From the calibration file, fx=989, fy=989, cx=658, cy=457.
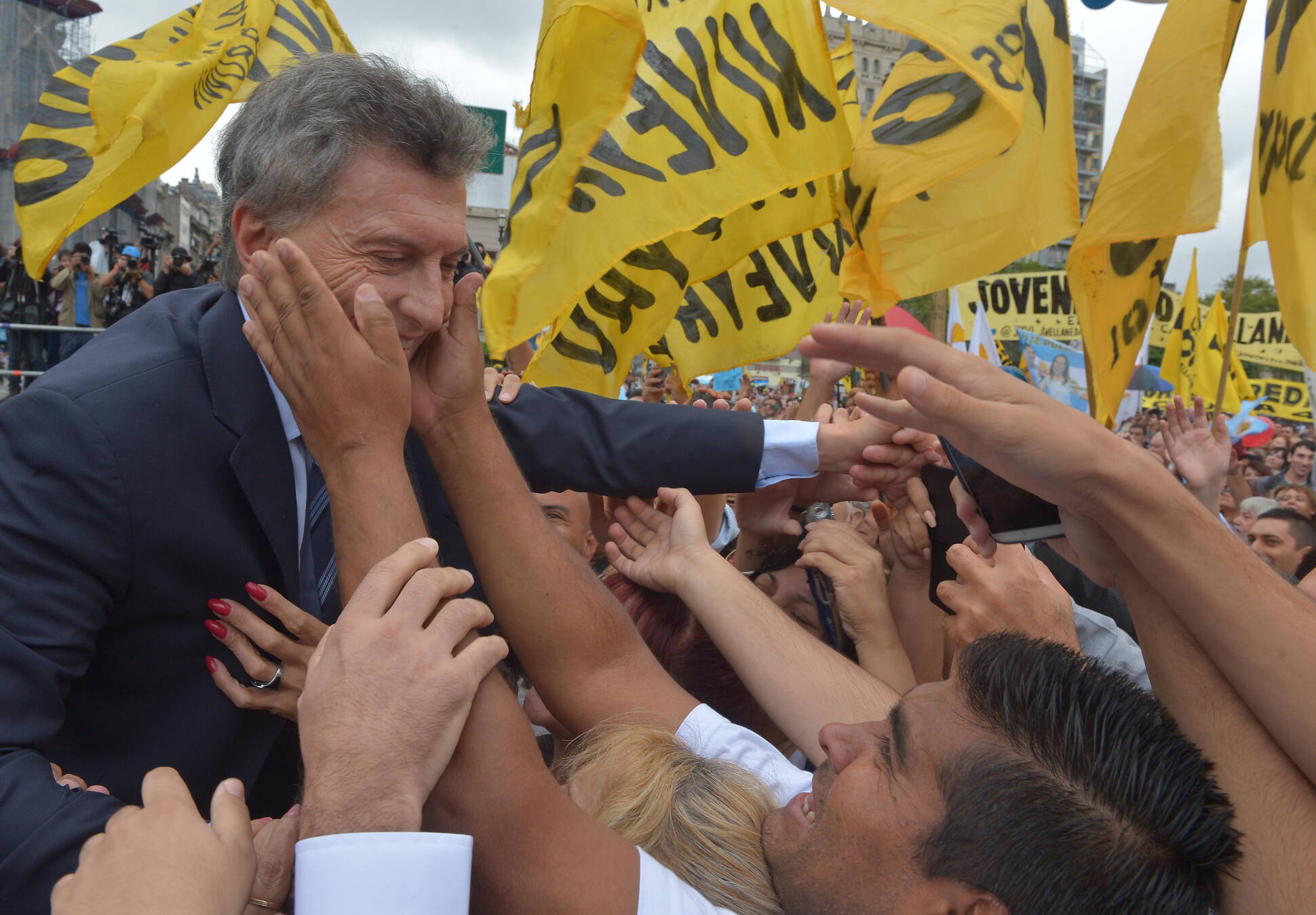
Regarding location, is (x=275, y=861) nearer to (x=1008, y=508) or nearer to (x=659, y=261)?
(x=1008, y=508)

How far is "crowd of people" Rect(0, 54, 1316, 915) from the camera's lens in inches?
46.1

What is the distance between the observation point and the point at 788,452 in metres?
2.54

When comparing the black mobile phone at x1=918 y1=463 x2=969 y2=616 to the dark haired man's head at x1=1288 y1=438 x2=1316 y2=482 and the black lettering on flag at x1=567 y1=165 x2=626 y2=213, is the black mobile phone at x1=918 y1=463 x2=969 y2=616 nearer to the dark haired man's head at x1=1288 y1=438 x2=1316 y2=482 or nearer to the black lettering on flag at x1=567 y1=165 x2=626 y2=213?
the black lettering on flag at x1=567 y1=165 x2=626 y2=213

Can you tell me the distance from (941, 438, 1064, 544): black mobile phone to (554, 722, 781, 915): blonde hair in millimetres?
601

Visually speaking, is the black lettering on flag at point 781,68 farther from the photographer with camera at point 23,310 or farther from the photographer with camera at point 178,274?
the photographer with camera at point 178,274

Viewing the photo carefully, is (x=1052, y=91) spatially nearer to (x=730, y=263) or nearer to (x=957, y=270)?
(x=957, y=270)

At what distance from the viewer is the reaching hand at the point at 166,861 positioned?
1073 millimetres

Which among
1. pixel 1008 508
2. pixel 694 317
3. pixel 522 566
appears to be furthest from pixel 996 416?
pixel 694 317

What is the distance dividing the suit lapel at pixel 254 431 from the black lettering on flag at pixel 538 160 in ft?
4.73

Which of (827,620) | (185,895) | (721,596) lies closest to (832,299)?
(827,620)

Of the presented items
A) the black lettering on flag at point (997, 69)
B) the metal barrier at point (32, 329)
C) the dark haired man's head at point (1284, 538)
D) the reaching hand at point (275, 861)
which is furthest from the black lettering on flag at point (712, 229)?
the metal barrier at point (32, 329)

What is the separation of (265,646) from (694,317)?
305 centimetres

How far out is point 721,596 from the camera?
2104mm

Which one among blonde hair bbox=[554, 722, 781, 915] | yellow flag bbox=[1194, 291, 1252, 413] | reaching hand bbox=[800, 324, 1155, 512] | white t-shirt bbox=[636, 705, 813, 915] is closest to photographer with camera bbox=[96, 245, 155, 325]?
white t-shirt bbox=[636, 705, 813, 915]
